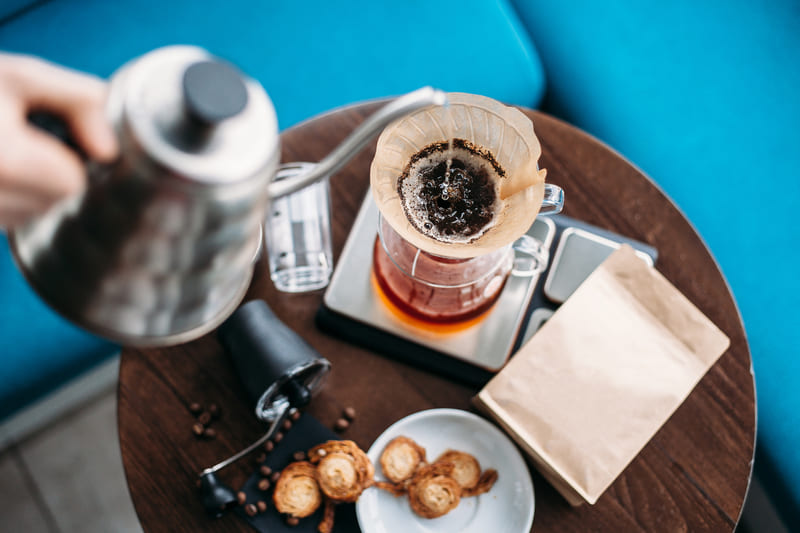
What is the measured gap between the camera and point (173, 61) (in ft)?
1.05

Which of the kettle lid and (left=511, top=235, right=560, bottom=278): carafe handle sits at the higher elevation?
the kettle lid

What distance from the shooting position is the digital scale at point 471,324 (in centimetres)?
82

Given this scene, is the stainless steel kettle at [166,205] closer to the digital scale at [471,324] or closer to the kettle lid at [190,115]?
the kettle lid at [190,115]

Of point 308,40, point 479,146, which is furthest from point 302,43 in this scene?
point 479,146

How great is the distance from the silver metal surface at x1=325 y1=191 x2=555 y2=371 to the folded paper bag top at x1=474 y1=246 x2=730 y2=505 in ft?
0.22

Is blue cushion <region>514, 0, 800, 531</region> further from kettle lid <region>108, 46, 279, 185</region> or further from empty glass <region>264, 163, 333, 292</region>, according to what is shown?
kettle lid <region>108, 46, 279, 185</region>

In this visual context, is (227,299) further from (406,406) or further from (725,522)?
(725,522)

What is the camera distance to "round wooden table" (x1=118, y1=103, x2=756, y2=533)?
80 centimetres

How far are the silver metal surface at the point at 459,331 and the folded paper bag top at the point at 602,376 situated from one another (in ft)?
0.22

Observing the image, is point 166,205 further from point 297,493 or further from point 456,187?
point 297,493

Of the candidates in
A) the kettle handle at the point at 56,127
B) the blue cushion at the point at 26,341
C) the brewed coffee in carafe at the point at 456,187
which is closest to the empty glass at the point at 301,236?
the brewed coffee in carafe at the point at 456,187

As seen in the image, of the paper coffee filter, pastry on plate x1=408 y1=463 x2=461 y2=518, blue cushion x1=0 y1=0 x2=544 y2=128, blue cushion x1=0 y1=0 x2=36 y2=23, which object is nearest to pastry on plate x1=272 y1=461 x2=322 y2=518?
pastry on plate x1=408 y1=463 x2=461 y2=518

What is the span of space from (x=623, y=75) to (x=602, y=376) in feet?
2.23

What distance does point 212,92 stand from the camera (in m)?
0.30
